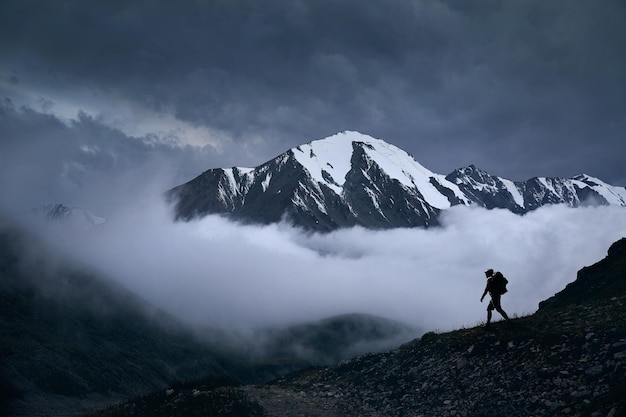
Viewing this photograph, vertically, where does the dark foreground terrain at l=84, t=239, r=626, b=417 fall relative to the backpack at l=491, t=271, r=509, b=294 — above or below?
below

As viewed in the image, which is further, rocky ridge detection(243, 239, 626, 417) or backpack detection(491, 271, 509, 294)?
backpack detection(491, 271, 509, 294)

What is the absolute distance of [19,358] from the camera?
371ft

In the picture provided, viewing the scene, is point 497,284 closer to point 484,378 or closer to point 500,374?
point 500,374

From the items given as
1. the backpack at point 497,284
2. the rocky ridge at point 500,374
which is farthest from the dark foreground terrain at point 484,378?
the backpack at point 497,284

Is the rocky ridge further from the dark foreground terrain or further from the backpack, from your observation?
the backpack

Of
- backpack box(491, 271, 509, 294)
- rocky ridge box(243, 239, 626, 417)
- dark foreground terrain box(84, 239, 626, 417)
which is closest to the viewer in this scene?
rocky ridge box(243, 239, 626, 417)

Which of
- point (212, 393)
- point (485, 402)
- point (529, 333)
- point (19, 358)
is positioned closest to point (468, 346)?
point (529, 333)

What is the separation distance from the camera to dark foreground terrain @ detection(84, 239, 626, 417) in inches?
903

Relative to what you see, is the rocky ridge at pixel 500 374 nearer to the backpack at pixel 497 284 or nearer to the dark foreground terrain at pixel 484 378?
the dark foreground terrain at pixel 484 378

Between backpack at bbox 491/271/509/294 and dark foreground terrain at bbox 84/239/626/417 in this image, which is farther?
backpack at bbox 491/271/509/294

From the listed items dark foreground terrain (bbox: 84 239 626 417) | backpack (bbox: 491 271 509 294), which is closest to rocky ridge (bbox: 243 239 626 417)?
dark foreground terrain (bbox: 84 239 626 417)

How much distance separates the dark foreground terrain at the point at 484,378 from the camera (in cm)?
2294

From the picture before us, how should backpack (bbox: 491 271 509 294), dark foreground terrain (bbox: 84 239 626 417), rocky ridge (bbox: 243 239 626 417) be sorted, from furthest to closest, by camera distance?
backpack (bbox: 491 271 509 294) < dark foreground terrain (bbox: 84 239 626 417) < rocky ridge (bbox: 243 239 626 417)

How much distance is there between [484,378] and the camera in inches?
1086
